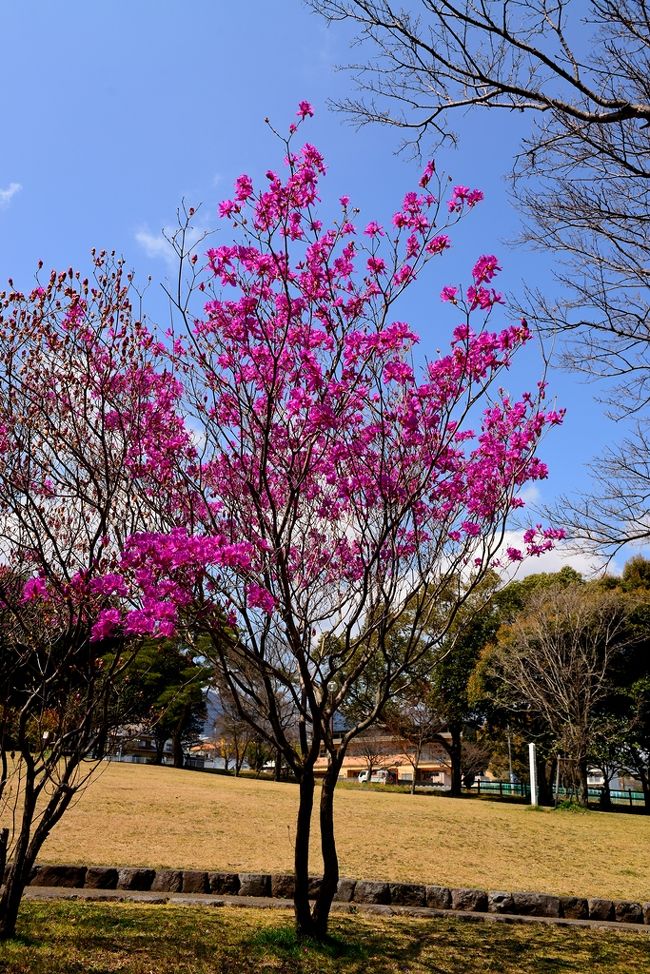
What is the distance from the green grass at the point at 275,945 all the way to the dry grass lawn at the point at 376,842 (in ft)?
6.02

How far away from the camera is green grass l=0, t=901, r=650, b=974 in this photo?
4.57 metres

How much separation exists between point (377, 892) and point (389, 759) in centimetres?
4562

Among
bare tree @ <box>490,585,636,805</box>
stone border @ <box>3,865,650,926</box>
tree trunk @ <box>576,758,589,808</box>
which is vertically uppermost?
bare tree @ <box>490,585,636,805</box>

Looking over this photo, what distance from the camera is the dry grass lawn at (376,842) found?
27.5 feet

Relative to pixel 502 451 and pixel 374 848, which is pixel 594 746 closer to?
pixel 374 848

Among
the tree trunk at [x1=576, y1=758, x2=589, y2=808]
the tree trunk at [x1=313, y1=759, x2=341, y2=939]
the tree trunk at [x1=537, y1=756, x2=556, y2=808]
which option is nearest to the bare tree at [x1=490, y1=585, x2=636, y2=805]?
the tree trunk at [x1=576, y1=758, x2=589, y2=808]

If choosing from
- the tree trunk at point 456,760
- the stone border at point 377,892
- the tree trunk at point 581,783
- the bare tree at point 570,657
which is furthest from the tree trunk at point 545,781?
the stone border at point 377,892

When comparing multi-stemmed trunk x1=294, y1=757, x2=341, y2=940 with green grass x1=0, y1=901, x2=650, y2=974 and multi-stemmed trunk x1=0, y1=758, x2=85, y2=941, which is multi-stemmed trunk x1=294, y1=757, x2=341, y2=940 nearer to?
green grass x1=0, y1=901, x2=650, y2=974

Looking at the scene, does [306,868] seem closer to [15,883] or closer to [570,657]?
[15,883]

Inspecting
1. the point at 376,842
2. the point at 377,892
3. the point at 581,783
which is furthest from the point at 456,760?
the point at 377,892

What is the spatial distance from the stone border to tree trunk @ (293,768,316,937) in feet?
5.64

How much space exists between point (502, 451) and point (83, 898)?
532 cm

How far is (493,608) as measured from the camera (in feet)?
98.6

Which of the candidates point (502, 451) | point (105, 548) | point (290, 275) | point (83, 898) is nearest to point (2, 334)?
point (105, 548)
